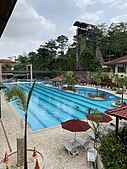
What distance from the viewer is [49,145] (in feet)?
28.8

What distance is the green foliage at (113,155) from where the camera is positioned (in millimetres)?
6027

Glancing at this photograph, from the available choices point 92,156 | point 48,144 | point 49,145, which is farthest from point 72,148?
point 48,144

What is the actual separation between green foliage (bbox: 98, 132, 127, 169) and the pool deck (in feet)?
3.09

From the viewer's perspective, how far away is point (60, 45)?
57.7 m

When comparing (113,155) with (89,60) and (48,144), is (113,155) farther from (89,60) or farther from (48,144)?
(89,60)

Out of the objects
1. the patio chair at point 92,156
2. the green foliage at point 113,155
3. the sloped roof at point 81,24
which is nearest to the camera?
the green foliage at point 113,155

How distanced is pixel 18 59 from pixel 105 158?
66277 millimetres

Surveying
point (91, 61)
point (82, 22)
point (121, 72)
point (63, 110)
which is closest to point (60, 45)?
point (82, 22)

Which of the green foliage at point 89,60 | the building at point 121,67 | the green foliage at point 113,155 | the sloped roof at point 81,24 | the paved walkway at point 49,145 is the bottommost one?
the paved walkway at point 49,145

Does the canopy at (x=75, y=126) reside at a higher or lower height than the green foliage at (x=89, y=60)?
lower

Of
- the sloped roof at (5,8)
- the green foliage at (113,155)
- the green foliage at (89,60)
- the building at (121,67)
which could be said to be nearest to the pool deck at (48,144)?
the green foliage at (113,155)

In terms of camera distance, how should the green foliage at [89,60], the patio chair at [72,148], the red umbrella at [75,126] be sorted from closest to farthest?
the patio chair at [72,148] < the red umbrella at [75,126] < the green foliage at [89,60]

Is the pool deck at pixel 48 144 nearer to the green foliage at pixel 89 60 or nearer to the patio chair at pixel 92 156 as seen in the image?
the patio chair at pixel 92 156

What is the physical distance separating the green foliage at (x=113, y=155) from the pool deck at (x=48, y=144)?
941 mm
